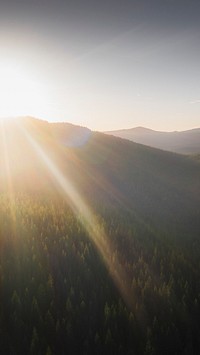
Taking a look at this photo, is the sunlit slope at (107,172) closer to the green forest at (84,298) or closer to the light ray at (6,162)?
the light ray at (6,162)

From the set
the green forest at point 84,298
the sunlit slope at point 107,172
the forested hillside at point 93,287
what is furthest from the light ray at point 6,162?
the green forest at point 84,298

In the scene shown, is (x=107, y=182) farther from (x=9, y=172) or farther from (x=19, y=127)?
(x=19, y=127)

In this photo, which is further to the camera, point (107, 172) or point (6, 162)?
point (6, 162)

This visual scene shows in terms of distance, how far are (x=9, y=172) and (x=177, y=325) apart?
75.0ft

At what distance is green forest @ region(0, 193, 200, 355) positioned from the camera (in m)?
4.91

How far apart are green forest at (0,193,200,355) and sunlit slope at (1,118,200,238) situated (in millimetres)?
7366

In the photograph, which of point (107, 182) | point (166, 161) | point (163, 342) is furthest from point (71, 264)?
point (166, 161)

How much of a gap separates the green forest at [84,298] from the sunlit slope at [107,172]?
737 cm

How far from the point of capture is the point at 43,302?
5.64 m

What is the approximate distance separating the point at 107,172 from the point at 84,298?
22.6 metres

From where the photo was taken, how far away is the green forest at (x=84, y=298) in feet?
16.1

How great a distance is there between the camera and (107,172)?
2822 cm

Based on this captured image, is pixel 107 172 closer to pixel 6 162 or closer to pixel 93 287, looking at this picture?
pixel 6 162

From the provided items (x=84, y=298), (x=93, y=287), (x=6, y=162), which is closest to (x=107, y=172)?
(x=6, y=162)
